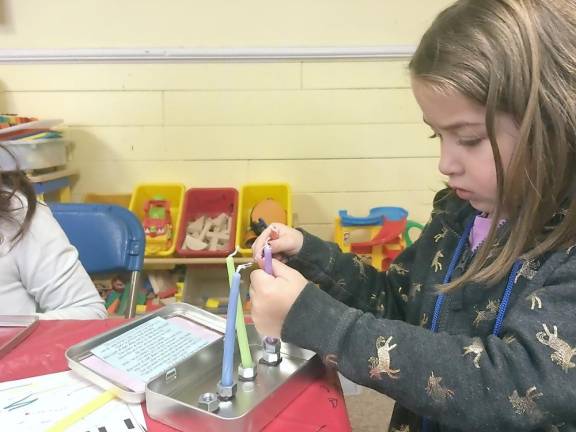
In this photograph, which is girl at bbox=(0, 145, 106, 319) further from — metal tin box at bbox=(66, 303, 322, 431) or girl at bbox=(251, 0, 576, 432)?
girl at bbox=(251, 0, 576, 432)

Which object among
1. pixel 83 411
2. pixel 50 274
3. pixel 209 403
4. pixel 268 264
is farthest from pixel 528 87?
pixel 50 274

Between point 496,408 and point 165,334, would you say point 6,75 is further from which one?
point 496,408

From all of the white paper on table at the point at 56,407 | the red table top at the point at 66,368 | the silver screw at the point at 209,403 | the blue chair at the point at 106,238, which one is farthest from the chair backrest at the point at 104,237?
the silver screw at the point at 209,403

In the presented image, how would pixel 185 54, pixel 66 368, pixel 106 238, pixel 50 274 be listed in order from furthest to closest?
pixel 185 54
pixel 106 238
pixel 50 274
pixel 66 368

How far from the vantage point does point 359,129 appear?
1.91 m

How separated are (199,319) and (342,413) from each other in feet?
0.80

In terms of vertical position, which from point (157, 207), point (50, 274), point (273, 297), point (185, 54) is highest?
point (185, 54)

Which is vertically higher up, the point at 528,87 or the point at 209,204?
the point at 528,87

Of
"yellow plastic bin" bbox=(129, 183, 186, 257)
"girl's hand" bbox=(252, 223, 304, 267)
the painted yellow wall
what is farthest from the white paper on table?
the painted yellow wall

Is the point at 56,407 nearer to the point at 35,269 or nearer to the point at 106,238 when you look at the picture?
the point at 35,269

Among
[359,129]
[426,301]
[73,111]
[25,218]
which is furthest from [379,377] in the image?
[73,111]

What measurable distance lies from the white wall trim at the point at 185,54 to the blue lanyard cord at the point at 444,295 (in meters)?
1.22

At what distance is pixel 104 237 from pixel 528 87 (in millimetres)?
910

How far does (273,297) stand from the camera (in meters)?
0.57
